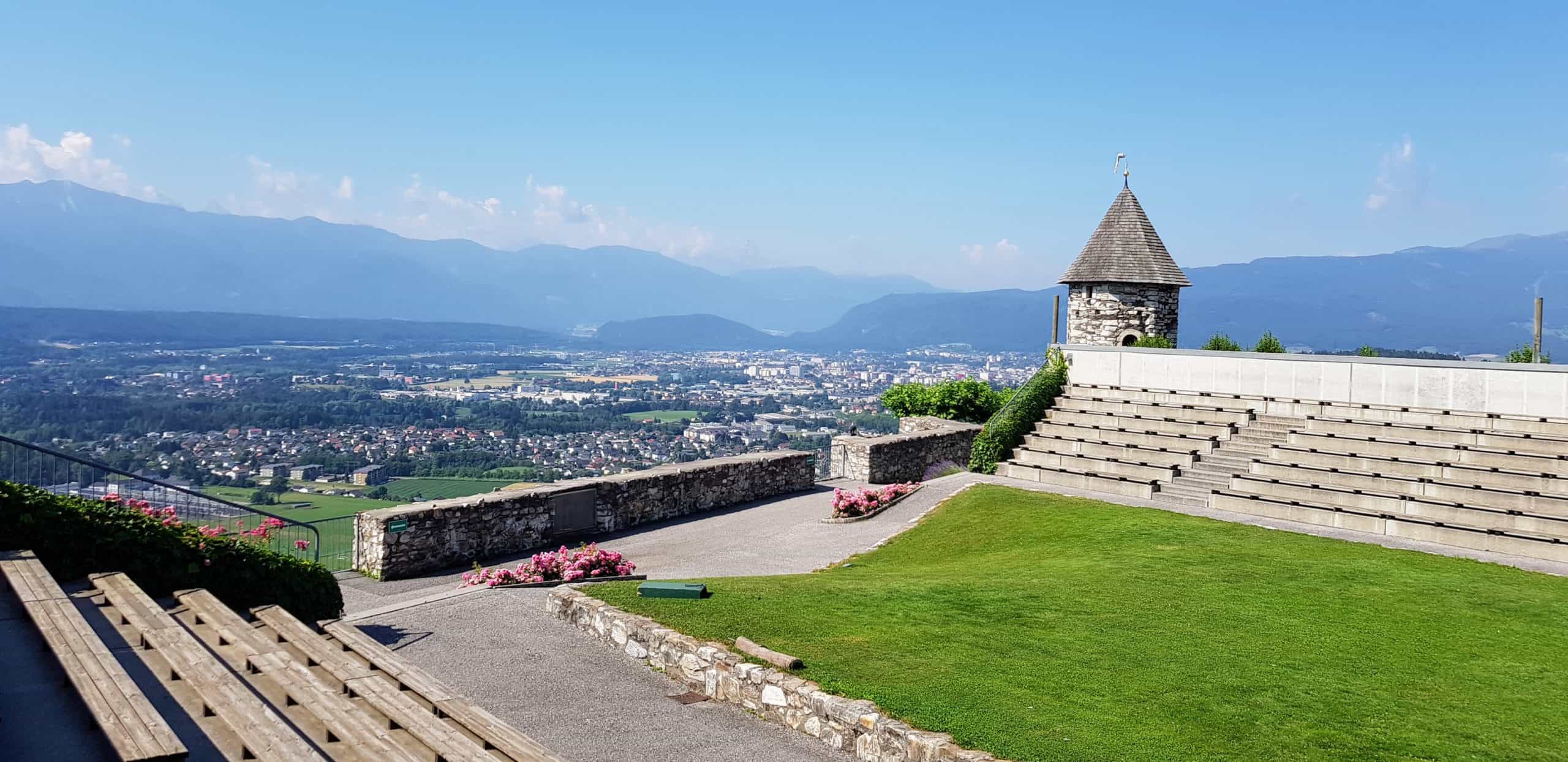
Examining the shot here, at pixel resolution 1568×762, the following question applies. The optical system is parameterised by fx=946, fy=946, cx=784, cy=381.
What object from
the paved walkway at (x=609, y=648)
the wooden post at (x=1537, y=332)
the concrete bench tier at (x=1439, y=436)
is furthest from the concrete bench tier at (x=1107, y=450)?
the wooden post at (x=1537, y=332)

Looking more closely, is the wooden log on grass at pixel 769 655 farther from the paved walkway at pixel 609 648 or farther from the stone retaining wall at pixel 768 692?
the paved walkway at pixel 609 648

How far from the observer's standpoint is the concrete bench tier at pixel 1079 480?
20578 millimetres

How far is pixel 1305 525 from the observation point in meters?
17.3

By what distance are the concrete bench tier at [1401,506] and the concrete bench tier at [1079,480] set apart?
1.81 meters

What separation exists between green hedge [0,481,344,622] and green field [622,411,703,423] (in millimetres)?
61681

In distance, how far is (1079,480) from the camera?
2188 centimetres

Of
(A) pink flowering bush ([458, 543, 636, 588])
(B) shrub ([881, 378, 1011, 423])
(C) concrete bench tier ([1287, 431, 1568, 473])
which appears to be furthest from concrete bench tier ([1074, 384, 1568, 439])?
(A) pink flowering bush ([458, 543, 636, 588])

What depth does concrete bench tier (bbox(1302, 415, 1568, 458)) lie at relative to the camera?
1819 cm

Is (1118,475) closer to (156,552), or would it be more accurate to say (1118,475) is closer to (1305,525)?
(1305,525)

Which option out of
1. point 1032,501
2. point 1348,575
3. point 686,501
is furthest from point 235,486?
point 1348,575

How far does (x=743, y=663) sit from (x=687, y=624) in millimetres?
1446

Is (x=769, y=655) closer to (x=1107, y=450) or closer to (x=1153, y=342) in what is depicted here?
(x=1107, y=450)

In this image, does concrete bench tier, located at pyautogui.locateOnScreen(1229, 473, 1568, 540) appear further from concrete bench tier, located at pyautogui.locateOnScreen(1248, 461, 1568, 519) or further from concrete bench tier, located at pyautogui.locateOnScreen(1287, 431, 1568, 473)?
concrete bench tier, located at pyautogui.locateOnScreen(1287, 431, 1568, 473)

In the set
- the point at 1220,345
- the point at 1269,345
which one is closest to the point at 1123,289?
the point at 1220,345
